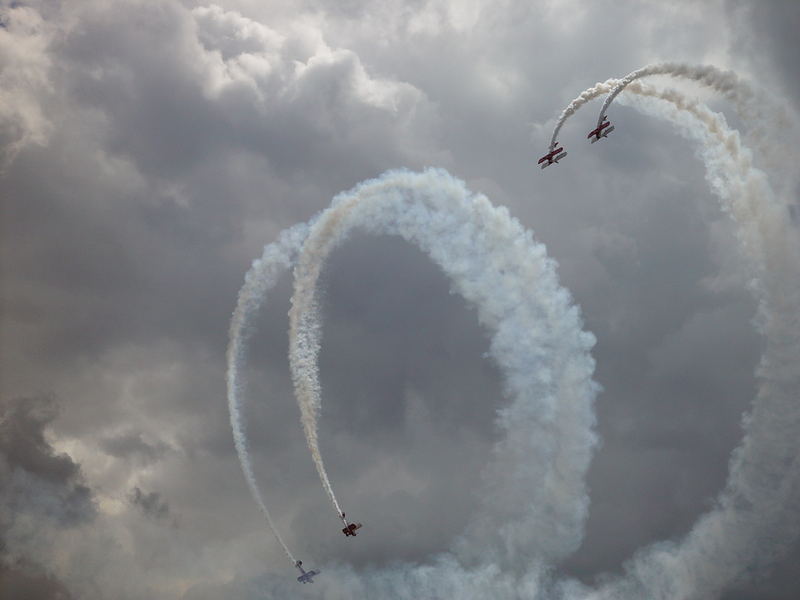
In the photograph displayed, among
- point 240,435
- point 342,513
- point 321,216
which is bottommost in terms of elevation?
point 342,513

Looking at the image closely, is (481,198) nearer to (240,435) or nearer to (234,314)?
(234,314)

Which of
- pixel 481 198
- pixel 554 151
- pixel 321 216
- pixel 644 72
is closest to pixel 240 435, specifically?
pixel 321 216

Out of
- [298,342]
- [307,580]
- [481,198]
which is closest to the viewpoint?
[298,342]

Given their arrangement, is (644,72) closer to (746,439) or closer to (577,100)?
(577,100)

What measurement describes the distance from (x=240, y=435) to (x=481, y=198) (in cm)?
4703

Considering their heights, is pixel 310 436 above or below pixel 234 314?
below

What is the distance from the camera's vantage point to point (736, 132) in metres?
128

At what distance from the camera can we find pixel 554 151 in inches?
5335

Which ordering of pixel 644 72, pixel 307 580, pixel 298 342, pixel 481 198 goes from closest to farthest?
1. pixel 644 72
2. pixel 298 342
3. pixel 481 198
4. pixel 307 580

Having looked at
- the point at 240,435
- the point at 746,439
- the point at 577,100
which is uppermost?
the point at 577,100

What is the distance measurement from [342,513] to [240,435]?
18007 mm

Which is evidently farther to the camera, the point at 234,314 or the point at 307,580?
the point at 307,580

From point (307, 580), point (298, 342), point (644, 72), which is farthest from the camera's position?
point (307, 580)

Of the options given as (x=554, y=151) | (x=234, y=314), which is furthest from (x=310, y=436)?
(x=554, y=151)
